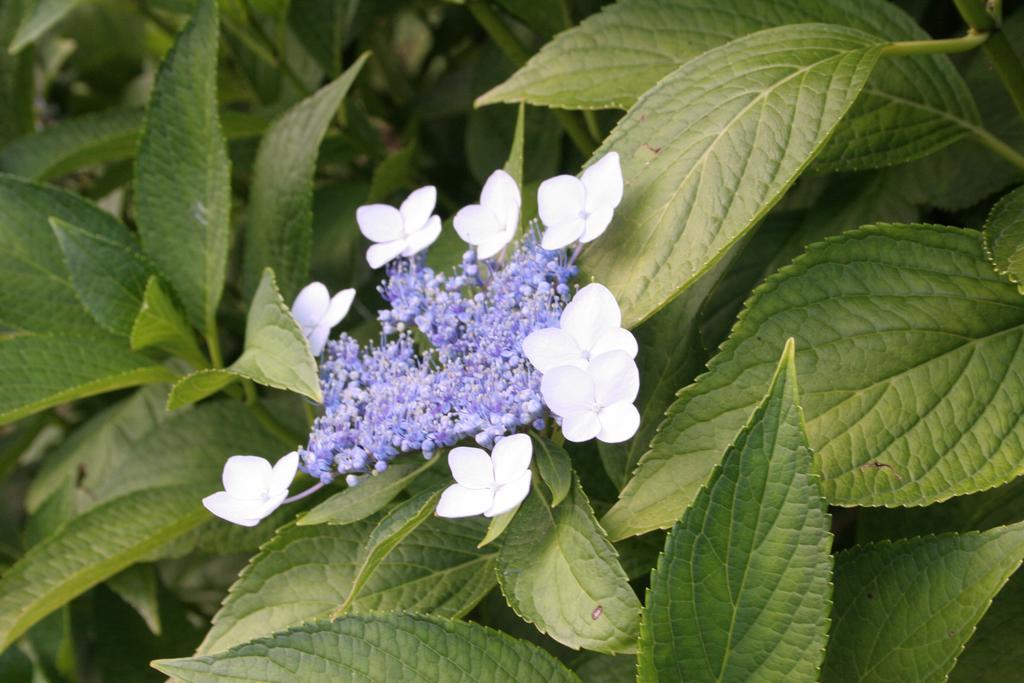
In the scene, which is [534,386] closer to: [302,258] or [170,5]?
[302,258]

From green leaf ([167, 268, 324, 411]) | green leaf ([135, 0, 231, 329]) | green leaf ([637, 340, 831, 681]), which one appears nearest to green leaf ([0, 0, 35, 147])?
green leaf ([135, 0, 231, 329])

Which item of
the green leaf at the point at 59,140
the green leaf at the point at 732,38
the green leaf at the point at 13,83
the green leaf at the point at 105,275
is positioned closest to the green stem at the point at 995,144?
the green leaf at the point at 732,38

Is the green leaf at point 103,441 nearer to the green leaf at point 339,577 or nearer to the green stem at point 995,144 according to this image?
the green leaf at point 339,577

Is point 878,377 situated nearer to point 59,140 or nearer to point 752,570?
point 752,570

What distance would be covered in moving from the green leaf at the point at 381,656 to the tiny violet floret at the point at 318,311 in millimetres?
273

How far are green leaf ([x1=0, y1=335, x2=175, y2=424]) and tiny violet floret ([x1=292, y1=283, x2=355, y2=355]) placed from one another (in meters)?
0.20

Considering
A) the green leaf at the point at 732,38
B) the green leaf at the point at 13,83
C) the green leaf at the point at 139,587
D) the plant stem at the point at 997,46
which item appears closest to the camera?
the plant stem at the point at 997,46

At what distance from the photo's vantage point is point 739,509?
60cm

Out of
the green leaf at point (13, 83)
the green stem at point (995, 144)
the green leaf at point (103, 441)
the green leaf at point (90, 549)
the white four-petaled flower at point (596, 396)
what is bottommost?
the green leaf at point (103, 441)

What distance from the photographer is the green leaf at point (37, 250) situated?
111cm

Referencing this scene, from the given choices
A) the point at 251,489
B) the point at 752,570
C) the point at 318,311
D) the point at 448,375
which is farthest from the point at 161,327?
the point at 752,570

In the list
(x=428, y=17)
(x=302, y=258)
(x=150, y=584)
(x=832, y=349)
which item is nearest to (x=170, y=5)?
(x=428, y=17)

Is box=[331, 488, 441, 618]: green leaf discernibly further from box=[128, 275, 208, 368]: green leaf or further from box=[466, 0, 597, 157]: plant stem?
box=[466, 0, 597, 157]: plant stem

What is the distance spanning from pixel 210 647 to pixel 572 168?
726mm
